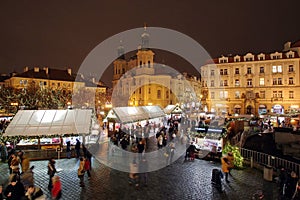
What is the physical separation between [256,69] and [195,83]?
63.3m

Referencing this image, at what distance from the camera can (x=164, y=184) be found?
11.2 meters

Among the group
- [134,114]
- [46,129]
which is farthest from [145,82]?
[46,129]

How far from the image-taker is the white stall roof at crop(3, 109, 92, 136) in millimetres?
15626

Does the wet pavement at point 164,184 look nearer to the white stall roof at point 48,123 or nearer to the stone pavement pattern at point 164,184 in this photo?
the stone pavement pattern at point 164,184

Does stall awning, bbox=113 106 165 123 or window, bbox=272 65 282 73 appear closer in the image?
stall awning, bbox=113 106 165 123

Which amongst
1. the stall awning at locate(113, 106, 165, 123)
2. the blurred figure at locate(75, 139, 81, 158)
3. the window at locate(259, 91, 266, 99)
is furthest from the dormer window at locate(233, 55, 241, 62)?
the blurred figure at locate(75, 139, 81, 158)

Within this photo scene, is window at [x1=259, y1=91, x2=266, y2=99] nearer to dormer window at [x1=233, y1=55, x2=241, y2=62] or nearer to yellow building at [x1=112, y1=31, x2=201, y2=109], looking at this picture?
dormer window at [x1=233, y1=55, x2=241, y2=62]

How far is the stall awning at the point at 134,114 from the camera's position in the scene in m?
22.6

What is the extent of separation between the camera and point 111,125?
23.6 m

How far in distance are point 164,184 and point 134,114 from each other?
14.9 m

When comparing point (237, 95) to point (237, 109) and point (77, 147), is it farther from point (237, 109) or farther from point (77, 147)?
point (77, 147)

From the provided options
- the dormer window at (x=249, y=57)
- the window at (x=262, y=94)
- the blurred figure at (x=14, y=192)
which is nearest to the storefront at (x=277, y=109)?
the window at (x=262, y=94)

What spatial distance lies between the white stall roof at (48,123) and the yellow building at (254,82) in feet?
118

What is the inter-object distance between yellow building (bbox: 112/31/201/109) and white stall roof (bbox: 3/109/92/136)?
4829 cm
